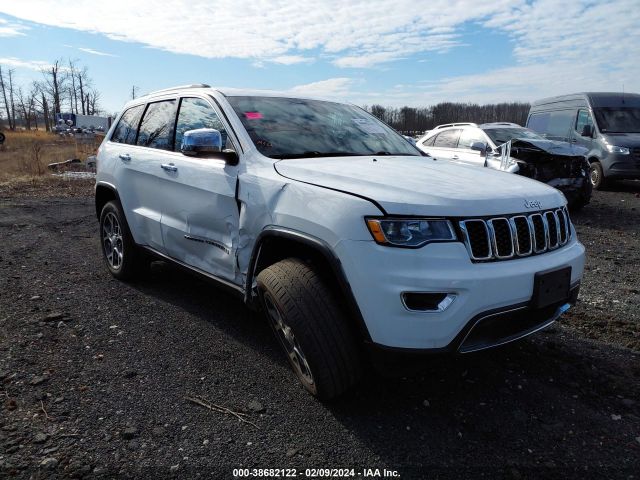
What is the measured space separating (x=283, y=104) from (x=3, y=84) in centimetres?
9731

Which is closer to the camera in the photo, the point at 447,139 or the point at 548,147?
the point at 548,147

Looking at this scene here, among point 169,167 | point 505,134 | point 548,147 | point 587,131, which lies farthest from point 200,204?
point 587,131

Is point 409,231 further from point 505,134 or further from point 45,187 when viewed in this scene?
point 45,187

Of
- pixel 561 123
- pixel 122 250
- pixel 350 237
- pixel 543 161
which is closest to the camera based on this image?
pixel 350 237

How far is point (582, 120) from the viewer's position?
39.3ft

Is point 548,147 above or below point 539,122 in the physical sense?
below

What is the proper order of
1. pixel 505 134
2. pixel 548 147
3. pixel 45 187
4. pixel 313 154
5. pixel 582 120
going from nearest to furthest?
pixel 313 154 < pixel 548 147 < pixel 505 134 < pixel 582 120 < pixel 45 187

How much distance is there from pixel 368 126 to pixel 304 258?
5.30 feet

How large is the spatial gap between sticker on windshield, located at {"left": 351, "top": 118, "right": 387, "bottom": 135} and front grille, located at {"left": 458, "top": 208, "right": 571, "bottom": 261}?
157 cm

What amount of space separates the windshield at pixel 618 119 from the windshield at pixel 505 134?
3.46 m

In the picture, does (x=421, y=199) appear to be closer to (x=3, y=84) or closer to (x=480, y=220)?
(x=480, y=220)

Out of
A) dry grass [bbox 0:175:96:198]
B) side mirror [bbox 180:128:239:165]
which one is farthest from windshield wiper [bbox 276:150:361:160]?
dry grass [bbox 0:175:96:198]

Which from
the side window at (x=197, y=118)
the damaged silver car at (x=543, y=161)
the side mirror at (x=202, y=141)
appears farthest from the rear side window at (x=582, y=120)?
the side mirror at (x=202, y=141)

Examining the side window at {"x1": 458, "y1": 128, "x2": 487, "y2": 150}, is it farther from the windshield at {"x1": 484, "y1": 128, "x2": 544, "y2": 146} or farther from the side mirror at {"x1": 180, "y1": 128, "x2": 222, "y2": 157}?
the side mirror at {"x1": 180, "y1": 128, "x2": 222, "y2": 157}
